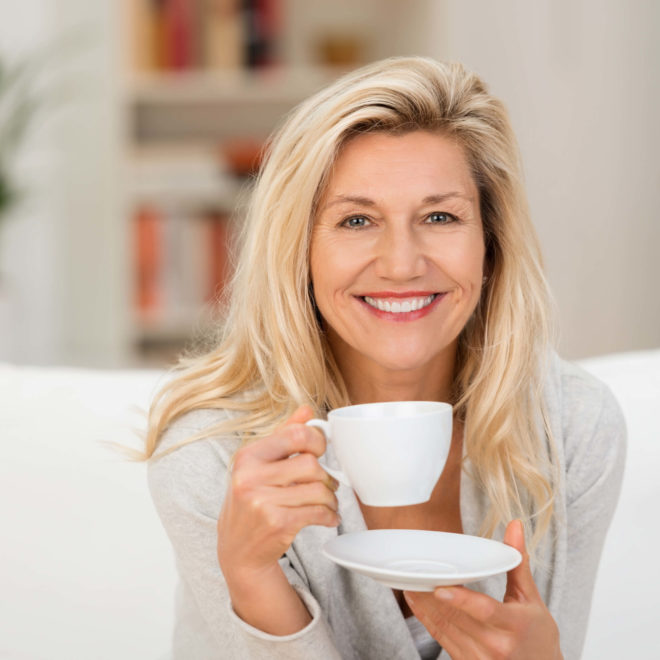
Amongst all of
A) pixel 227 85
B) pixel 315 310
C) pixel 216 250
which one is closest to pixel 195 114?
pixel 227 85

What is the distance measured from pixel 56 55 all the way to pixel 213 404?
7.73 feet

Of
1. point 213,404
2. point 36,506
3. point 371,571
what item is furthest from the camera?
point 36,506

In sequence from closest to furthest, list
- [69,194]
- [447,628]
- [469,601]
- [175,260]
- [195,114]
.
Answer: [469,601] < [447,628] < [69,194] < [175,260] < [195,114]

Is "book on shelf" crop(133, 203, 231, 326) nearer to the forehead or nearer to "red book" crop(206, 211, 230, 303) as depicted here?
"red book" crop(206, 211, 230, 303)

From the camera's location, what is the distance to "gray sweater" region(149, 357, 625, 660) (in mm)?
1131

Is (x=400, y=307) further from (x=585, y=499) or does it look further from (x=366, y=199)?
(x=585, y=499)

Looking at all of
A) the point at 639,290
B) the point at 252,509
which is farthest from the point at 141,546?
the point at 639,290

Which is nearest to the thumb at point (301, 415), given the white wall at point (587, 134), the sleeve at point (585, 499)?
the sleeve at point (585, 499)

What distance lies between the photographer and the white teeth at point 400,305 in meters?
1.18

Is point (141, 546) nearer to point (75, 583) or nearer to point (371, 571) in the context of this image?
point (75, 583)

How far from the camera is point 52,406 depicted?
4.70ft

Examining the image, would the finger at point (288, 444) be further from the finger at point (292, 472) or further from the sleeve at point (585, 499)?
the sleeve at point (585, 499)

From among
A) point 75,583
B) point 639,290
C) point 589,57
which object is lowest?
point 75,583

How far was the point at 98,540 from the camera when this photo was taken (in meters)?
1.37
